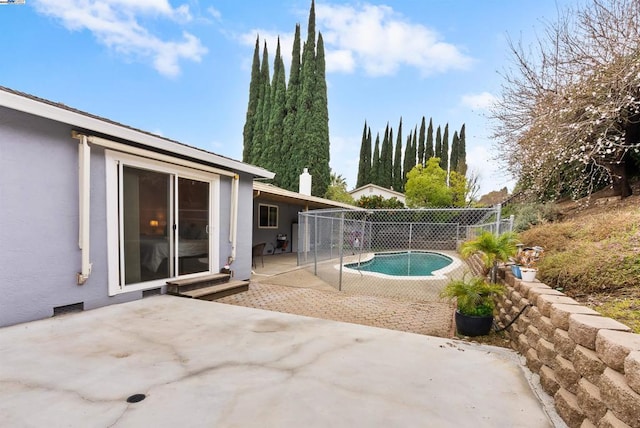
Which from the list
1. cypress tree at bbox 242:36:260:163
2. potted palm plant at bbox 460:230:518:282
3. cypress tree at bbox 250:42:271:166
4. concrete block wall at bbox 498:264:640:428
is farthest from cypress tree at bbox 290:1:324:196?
concrete block wall at bbox 498:264:640:428

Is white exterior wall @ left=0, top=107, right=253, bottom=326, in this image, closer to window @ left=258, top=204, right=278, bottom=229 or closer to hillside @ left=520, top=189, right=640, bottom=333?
hillside @ left=520, top=189, right=640, bottom=333

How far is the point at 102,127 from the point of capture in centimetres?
377

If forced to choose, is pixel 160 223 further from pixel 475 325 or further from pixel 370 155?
pixel 370 155

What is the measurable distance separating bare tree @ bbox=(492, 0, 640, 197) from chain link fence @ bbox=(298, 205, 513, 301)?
1.74 m

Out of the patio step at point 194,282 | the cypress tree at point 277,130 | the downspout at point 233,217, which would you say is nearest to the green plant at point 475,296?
the patio step at point 194,282

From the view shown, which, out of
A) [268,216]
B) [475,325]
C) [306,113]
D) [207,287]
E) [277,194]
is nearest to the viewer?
[475,325]

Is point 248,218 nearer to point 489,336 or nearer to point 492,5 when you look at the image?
point 489,336

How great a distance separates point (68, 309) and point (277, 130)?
21.3m

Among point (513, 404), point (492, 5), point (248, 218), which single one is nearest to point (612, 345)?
point (513, 404)

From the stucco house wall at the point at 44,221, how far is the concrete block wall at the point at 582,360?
4985 mm

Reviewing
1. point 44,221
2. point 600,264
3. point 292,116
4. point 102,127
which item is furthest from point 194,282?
point 292,116

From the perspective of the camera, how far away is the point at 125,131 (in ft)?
13.3

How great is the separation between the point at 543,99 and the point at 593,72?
0.90 m

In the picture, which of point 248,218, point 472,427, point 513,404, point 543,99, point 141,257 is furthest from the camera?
point 248,218
